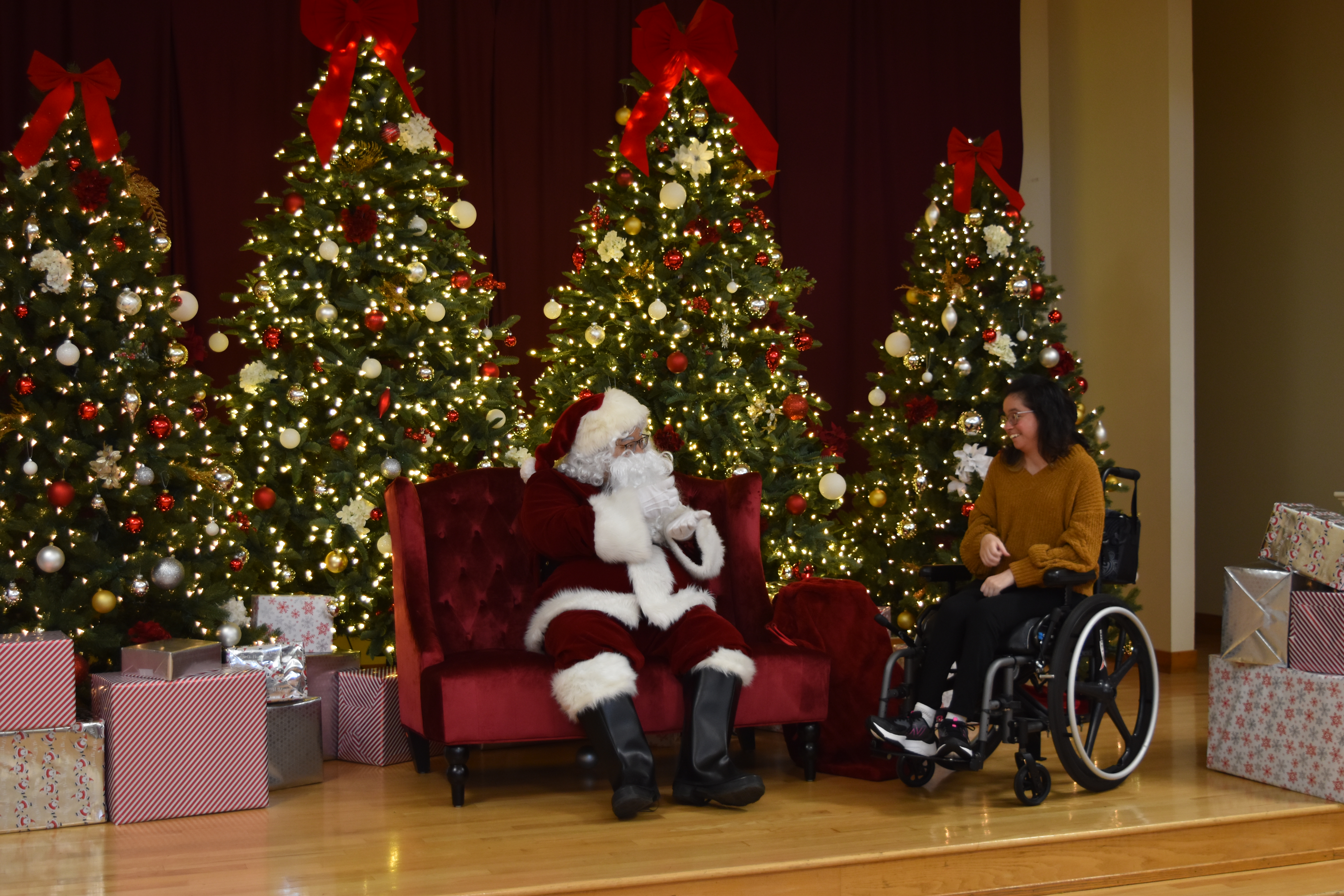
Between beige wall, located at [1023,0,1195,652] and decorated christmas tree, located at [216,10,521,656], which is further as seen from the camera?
beige wall, located at [1023,0,1195,652]

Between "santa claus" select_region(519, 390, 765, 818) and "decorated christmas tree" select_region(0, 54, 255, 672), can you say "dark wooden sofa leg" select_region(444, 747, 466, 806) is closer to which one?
"santa claus" select_region(519, 390, 765, 818)

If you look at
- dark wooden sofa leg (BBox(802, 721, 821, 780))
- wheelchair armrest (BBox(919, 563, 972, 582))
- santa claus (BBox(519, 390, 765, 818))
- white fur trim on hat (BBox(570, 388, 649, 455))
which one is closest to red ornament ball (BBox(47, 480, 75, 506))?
santa claus (BBox(519, 390, 765, 818))

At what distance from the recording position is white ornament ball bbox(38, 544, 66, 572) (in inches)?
152

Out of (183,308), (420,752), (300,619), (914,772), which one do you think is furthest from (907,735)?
(183,308)

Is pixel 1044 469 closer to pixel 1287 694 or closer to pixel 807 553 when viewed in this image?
pixel 1287 694

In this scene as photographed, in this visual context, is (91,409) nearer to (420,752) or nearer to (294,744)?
(294,744)

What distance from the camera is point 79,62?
553cm

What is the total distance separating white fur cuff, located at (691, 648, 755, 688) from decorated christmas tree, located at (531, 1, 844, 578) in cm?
151

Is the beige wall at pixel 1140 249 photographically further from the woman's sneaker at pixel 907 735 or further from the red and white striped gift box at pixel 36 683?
the red and white striped gift box at pixel 36 683

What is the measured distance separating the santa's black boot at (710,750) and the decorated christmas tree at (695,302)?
161 centimetres

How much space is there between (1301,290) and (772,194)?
294 centimetres

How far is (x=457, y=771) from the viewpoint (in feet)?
12.0

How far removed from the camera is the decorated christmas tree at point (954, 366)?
18.9 feet

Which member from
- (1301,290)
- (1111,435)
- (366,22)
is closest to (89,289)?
(366,22)
